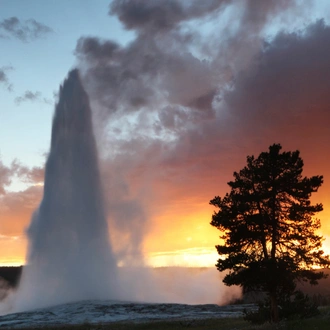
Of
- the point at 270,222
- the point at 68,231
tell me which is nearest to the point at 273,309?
the point at 270,222

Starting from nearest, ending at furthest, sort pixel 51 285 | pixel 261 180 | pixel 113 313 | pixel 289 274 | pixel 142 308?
pixel 289 274 < pixel 261 180 < pixel 113 313 < pixel 142 308 < pixel 51 285

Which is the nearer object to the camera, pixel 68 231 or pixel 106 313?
pixel 106 313

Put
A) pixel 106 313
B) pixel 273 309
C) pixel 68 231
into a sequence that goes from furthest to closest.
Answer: pixel 68 231 < pixel 106 313 < pixel 273 309

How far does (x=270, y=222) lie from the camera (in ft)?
115

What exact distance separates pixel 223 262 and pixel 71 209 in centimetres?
5452

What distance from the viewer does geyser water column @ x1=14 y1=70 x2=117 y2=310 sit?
76375 mm

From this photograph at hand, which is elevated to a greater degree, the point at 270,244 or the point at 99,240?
the point at 99,240

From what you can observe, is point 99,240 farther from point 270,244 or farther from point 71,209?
point 270,244

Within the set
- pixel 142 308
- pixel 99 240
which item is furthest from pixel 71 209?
pixel 142 308

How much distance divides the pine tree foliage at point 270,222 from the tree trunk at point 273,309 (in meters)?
0.18

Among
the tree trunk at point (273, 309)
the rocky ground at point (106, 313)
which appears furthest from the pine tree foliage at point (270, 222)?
the rocky ground at point (106, 313)

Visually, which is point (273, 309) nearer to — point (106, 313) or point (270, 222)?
point (270, 222)

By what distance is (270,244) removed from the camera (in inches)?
1412

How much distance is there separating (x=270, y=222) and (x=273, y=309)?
6272mm
